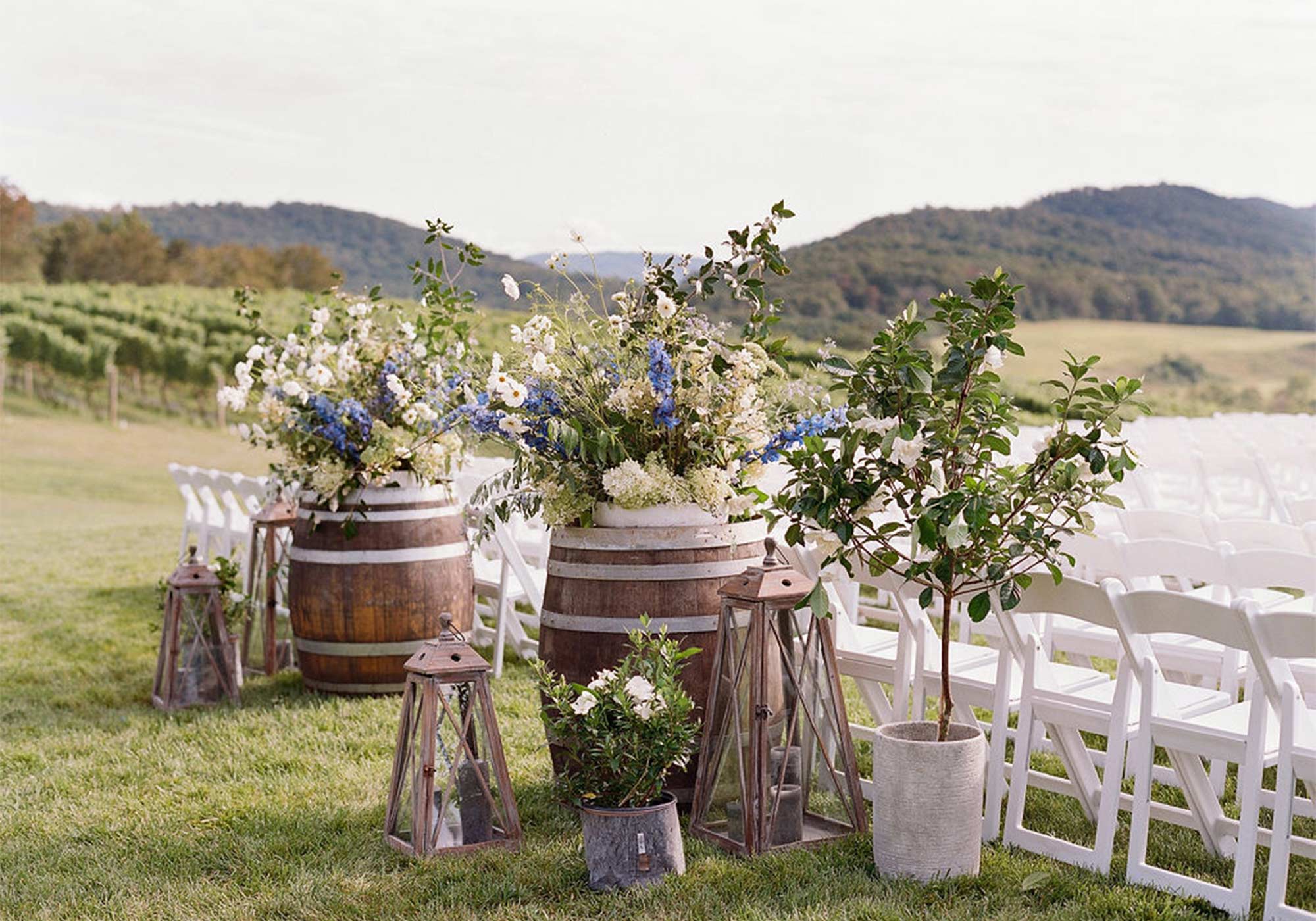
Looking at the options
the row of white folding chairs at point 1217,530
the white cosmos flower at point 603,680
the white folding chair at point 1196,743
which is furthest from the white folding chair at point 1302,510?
the white cosmos flower at point 603,680

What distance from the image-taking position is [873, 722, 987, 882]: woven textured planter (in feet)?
10.9

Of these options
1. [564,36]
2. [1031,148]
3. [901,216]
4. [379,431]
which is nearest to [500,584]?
[379,431]

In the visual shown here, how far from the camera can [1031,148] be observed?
41656mm

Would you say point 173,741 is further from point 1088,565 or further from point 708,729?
point 1088,565

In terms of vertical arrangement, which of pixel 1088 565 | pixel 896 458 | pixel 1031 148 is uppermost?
pixel 1031 148

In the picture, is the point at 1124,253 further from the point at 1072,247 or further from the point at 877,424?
the point at 877,424

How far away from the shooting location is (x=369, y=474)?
5.38 meters

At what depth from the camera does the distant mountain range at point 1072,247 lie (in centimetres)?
3762

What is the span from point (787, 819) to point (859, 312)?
30.6 metres

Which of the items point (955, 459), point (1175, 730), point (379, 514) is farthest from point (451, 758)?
point (379, 514)

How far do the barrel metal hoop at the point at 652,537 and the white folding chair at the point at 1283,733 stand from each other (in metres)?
1.49

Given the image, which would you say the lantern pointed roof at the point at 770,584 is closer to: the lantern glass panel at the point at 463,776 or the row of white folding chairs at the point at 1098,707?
the row of white folding chairs at the point at 1098,707

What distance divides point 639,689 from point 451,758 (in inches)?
24.8

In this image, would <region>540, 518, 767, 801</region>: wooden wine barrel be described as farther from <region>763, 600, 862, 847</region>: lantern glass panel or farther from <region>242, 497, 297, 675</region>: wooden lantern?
<region>242, 497, 297, 675</region>: wooden lantern
